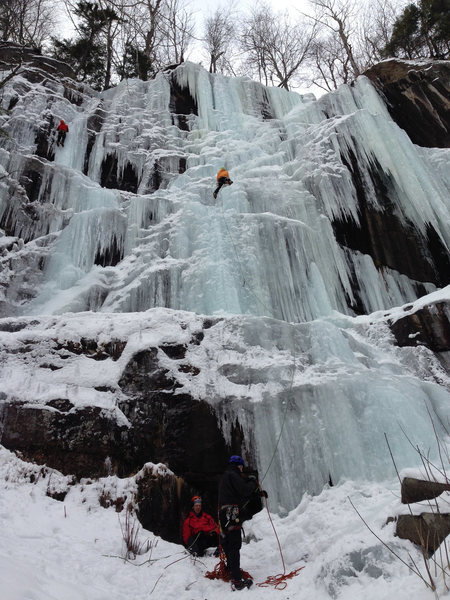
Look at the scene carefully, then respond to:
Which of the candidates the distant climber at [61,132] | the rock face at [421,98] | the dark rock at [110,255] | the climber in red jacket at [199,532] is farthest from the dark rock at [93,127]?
the climber in red jacket at [199,532]

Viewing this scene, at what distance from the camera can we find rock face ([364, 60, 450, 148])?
12.5m

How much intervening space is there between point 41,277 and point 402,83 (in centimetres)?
1250

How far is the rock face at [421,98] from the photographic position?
40.9 feet

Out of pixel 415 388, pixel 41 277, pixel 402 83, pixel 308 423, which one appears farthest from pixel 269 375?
pixel 402 83

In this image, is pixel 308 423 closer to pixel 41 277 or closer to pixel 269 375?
pixel 269 375

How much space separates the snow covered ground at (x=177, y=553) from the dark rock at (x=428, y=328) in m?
2.96

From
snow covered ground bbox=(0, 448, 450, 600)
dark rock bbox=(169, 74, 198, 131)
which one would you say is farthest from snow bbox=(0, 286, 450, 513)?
dark rock bbox=(169, 74, 198, 131)

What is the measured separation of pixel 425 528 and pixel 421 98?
13.7m

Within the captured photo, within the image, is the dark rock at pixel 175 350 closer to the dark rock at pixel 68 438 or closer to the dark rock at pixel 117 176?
the dark rock at pixel 68 438

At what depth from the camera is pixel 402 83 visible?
13.0 m

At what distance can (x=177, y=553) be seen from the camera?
4.06 metres

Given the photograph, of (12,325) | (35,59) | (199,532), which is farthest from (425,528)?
(35,59)

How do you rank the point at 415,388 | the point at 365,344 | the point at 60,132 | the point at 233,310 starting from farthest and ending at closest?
1. the point at 60,132
2. the point at 233,310
3. the point at 365,344
4. the point at 415,388

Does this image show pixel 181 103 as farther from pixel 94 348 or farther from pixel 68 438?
pixel 68 438
